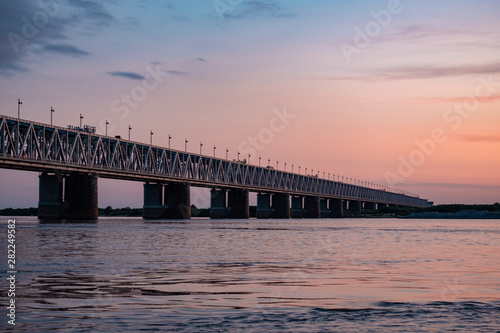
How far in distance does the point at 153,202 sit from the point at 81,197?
44.9m

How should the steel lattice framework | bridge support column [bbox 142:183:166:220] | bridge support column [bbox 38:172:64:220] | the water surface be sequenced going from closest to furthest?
the water surface, the steel lattice framework, bridge support column [bbox 38:172:64:220], bridge support column [bbox 142:183:166:220]

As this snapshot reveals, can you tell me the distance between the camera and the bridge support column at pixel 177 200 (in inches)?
6919

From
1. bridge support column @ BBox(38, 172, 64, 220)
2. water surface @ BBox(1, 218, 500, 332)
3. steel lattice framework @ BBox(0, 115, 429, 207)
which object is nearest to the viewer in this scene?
water surface @ BBox(1, 218, 500, 332)

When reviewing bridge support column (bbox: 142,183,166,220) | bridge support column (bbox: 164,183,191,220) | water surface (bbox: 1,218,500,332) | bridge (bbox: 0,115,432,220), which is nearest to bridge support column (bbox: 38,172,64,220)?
bridge (bbox: 0,115,432,220)

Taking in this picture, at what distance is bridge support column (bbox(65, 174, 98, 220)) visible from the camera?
130 m

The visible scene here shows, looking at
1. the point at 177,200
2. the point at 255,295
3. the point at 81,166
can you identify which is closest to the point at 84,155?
the point at 81,166

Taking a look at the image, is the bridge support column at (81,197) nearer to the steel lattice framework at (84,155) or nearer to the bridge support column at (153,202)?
the steel lattice framework at (84,155)

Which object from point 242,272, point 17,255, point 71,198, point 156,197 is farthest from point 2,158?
point 242,272

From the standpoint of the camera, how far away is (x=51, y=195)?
136 meters

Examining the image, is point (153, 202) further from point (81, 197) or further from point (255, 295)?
point (255, 295)

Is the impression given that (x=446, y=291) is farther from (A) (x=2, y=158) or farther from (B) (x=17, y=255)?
(A) (x=2, y=158)

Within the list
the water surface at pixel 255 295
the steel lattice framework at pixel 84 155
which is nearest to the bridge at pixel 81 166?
the steel lattice framework at pixel 84 155

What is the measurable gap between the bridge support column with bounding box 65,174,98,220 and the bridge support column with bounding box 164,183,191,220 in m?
40.9

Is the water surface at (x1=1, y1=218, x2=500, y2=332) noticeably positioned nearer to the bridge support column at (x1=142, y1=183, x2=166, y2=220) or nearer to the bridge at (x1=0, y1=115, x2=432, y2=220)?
the bridge at (x1=0, y1=115, x2=432, y2=220)
